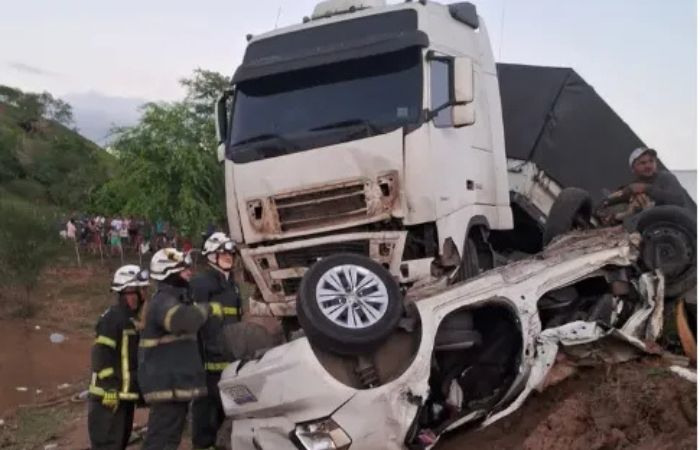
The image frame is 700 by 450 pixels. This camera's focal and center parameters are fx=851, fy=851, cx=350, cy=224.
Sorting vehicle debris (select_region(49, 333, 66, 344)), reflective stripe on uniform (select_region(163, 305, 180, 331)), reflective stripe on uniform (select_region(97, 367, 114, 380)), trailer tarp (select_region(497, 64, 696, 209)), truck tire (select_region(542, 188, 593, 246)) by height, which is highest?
trailer tarp (select_region(497, 64, 696, 209))

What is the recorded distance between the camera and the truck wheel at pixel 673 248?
16.9 ft

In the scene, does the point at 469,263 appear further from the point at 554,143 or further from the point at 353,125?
the point at 554,143

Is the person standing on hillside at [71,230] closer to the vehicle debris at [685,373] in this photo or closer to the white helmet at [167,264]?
the white helmet at [167,264]

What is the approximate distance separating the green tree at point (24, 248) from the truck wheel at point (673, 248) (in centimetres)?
1784

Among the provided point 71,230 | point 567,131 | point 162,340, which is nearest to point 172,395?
point 162,340

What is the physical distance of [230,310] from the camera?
6.30 metres

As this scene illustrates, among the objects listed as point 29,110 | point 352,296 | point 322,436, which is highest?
point 29,110

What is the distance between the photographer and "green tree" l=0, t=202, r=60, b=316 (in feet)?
68.9

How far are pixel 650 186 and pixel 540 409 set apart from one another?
2.52 meters

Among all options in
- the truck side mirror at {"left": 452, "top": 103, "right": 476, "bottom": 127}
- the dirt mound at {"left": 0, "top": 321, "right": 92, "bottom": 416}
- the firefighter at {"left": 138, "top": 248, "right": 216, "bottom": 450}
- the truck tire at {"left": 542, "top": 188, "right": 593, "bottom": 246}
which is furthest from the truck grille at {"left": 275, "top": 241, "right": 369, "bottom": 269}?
the dirt mound at {"left": 0, "top": 321, "right": 92, "bottom": 416}

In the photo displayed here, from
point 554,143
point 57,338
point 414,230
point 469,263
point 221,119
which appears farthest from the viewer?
point 57,338

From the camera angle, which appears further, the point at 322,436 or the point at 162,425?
the point at 162,425

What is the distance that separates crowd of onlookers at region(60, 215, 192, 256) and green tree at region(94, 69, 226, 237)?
58 cm

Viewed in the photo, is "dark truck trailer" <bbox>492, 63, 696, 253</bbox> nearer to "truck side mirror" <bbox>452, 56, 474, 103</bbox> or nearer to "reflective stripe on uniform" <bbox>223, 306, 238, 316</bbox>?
"truck side mirror" <bbox>452, 56, 474, 103</bbox>
